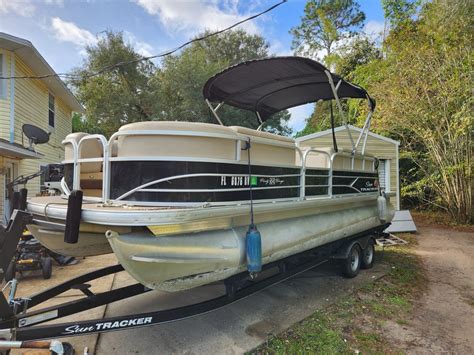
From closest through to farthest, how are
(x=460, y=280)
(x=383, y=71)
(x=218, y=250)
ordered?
(x=218, y=250), (x=460, y=280), (x=383, y=71)

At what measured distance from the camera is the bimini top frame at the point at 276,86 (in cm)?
384

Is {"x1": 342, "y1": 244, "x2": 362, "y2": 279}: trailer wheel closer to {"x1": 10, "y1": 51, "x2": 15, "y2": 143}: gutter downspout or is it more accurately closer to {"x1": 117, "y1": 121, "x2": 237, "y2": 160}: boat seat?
{"x1": 117, "y1": 121, "x2": 237, "y2": 160}: boat seat

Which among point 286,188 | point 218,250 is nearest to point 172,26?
point 286,188

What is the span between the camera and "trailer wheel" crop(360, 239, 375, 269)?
5.50 metres

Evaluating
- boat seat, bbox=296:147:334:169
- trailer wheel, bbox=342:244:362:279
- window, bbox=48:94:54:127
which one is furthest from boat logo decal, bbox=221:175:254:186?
window, bbox=48:94:54:127

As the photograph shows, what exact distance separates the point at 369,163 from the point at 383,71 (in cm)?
768

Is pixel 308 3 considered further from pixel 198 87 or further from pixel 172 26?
pixel 172 26

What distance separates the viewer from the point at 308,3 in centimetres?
2314

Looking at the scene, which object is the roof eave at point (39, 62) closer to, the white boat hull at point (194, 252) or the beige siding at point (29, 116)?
the beige siding at point (29, 116)

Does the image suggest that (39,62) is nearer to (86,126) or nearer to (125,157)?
(125,157)

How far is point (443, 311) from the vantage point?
157 inches

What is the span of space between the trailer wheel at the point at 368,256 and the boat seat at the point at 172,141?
3965 mm

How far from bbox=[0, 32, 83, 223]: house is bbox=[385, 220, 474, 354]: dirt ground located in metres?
7.80

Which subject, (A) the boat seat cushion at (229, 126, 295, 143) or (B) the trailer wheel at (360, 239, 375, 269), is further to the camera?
(B) the trailer wheel at (360, 239, 375, 269)
